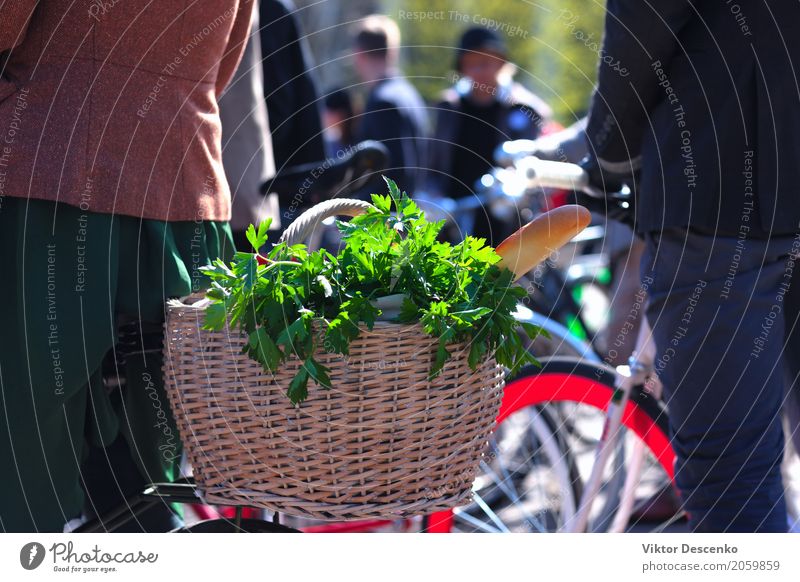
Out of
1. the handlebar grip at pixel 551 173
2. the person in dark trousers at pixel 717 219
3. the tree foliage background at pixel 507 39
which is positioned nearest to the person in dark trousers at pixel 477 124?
the tree foliage background at pixel 507 39

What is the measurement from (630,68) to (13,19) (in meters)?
1.21

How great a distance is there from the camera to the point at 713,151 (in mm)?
1979

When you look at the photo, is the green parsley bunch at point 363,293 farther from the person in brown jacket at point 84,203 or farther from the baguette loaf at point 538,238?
the person in brown jacket at point 84,203

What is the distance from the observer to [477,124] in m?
5.28

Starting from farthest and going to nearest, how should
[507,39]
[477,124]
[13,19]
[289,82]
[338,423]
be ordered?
[507,39], [477,124], [289,82], [13,19], [338,423]

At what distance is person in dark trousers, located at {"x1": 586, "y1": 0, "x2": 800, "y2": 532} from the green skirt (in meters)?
0.94

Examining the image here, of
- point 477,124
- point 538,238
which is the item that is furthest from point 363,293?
point 477,124

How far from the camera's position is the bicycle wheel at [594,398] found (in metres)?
2.40

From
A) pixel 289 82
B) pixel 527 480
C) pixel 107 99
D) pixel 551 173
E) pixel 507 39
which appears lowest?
pixel 527 480

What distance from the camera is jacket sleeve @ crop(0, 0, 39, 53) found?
1.59 meters

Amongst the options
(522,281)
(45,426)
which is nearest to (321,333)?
(45,426)

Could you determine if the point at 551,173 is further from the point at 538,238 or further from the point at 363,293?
the point at 363,293
